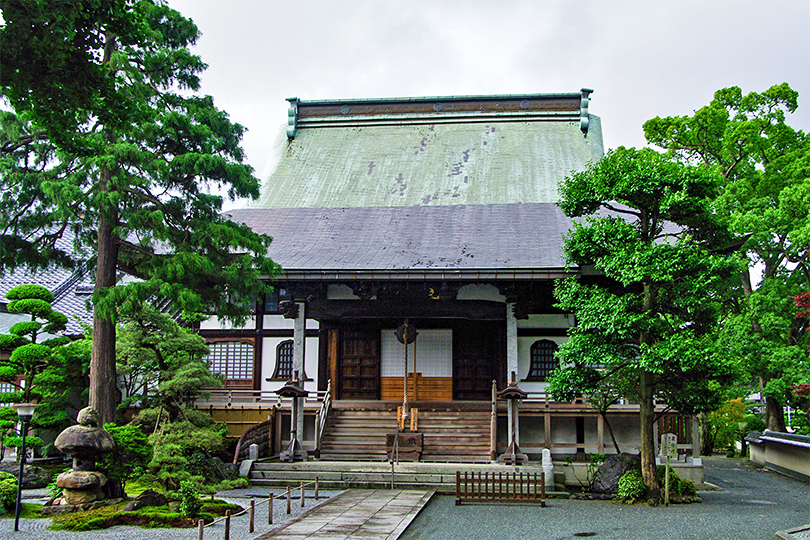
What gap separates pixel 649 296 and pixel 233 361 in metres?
12.5

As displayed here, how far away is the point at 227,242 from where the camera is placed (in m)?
14.3

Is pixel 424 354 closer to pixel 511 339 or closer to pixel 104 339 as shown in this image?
pixel 511 339

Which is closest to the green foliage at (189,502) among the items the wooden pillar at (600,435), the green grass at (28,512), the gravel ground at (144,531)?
the gravel ground at (144,531)

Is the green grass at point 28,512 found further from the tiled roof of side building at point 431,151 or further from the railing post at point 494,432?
the tiled roof of side building at point 431,151

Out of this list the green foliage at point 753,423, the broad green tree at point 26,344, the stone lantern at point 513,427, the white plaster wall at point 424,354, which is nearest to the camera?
the broad green tree at point 26,344

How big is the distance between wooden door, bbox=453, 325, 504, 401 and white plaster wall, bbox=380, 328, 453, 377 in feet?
0.79

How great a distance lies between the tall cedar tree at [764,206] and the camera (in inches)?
850

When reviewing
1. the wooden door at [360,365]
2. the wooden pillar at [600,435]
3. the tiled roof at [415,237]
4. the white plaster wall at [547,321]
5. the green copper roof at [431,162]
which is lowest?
the wooden pillar at [600,435]

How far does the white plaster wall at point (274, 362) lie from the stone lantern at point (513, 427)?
6.20m

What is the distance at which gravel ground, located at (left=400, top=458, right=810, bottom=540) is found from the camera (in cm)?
1125

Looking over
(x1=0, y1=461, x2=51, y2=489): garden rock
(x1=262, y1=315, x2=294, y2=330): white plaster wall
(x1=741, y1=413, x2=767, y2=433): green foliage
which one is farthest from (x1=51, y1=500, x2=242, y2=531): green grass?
(x1=741, y1=413, x2=767, y2=433): green foliage

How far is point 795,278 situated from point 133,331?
21.6 metres

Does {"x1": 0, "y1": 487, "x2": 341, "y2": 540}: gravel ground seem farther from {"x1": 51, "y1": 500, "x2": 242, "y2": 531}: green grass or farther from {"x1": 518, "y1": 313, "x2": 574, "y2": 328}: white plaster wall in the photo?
{"x1": 518, "y1": 313, "x2": 574, "y2": 328}: white plaster wall

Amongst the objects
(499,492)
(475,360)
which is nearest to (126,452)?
(499,492)
